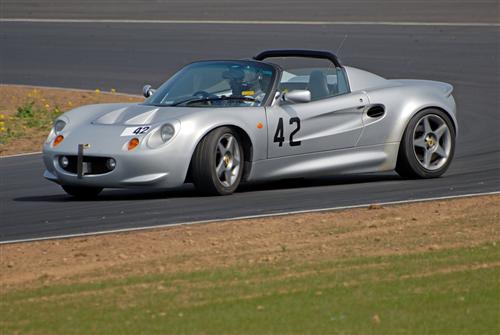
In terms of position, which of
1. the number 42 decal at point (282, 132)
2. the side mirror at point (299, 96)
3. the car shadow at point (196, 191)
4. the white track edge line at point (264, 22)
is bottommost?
the white track edge line at point (264, 22)

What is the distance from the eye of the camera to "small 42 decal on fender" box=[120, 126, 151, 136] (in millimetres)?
11711

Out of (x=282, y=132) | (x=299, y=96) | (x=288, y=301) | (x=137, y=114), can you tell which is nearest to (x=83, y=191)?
(x=137, y=114)

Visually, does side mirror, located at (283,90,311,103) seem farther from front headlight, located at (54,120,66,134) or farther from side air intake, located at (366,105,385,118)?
front headlight, located at (54,120,66,134)

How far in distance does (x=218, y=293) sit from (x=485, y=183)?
215 inches

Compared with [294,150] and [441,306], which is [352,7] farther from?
[441,306]

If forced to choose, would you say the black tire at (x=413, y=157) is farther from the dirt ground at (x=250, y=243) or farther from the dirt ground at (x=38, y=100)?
the dirt ground at (x=38, y=100)

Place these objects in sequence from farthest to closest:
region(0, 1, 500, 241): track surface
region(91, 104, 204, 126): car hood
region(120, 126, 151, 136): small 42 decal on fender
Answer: region(91, 104, 204, 126): car hood
region(120, 126, 151, 136): small 42 decal on fender
region(0, 1, 500, 241): track surface

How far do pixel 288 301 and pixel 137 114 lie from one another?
4.97 meters

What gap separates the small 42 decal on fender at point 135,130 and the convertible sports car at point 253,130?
0.01 m

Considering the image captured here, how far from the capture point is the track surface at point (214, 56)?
1132cm

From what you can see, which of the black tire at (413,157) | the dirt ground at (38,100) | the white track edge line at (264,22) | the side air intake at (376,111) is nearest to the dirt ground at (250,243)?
the black tire at (413,157)

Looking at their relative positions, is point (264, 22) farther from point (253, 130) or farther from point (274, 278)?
point (274, 278)

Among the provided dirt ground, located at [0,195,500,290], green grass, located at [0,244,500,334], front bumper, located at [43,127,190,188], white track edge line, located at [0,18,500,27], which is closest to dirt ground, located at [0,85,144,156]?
front bumper, located at [43,127,190,188]

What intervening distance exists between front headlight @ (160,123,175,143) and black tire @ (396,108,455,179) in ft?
8.60
